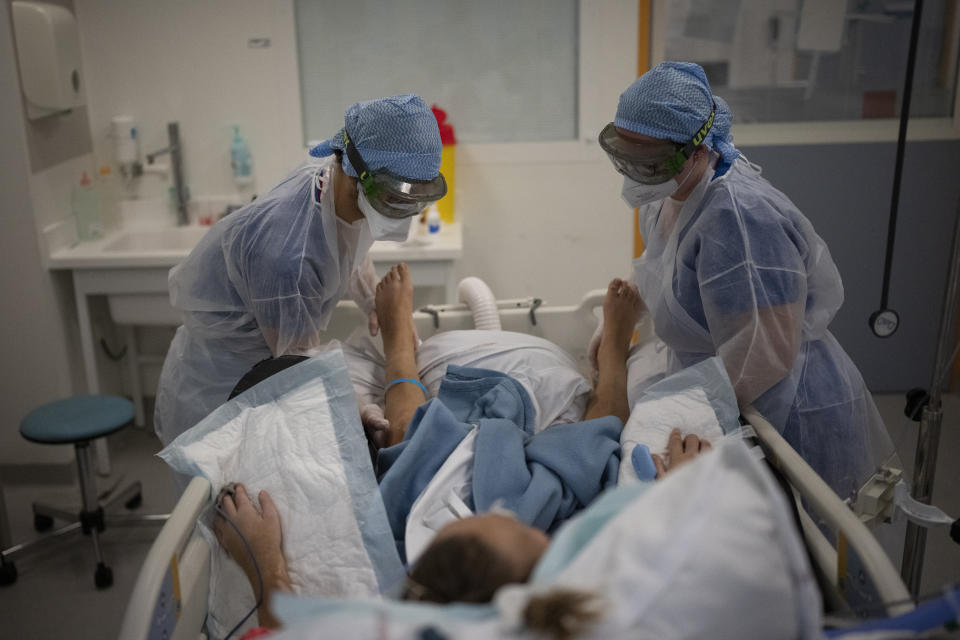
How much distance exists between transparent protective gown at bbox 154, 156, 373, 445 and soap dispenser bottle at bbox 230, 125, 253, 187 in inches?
48.5

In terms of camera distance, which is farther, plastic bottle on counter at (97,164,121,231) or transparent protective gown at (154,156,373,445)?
plastic bottle on counter at (97,164,121,231)

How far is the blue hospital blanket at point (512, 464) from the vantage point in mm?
→ 1410

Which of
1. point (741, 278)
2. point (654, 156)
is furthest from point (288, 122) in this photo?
point (741, 278)

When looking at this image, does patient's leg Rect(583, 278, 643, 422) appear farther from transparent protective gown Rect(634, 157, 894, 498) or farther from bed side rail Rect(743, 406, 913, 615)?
bed side rail Rect(743, 406, 913, 615)

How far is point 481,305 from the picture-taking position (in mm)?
2182

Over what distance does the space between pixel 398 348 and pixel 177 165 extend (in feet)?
5.70

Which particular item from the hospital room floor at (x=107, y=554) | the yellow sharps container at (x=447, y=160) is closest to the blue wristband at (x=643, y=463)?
the hospital room floor at (x=107, y=554)

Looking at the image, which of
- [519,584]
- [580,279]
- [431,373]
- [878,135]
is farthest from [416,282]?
[519,584]

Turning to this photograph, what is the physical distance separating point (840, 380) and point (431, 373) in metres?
0.85

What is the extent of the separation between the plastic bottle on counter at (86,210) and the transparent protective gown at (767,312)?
2143 millimetres

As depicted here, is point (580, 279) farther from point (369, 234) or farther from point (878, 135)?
point (369, 234)

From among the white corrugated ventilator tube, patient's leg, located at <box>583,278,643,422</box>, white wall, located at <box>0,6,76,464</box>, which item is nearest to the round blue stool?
white wall, located at <box>0,6,76,464</box>

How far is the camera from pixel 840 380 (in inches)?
69.1

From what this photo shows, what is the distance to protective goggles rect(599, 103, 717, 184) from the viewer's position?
1698 millimetres
